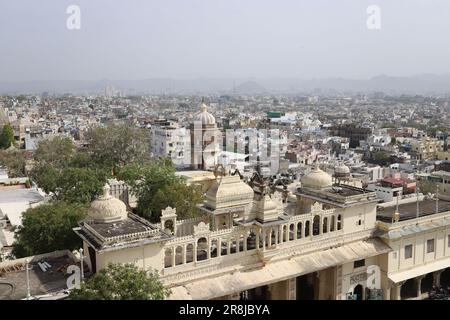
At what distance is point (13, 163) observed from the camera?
189ft

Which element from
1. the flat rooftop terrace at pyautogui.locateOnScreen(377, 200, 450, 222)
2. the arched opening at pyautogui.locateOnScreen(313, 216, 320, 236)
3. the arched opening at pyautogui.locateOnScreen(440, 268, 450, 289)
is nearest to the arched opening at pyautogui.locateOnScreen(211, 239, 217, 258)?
the arched opening at pyautogui.locateOnScreen(313, 216, 320, 236)

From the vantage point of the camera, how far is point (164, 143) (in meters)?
70.5

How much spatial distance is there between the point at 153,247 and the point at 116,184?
705 inches

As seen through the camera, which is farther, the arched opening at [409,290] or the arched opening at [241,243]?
the arched opening at [409,290]

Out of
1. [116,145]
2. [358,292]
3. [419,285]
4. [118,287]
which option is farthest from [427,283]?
[116,145]

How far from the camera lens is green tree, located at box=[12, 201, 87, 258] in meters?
22.5

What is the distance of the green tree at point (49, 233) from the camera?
22531 mm

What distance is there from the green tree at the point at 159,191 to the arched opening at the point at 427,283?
1285 centimetres

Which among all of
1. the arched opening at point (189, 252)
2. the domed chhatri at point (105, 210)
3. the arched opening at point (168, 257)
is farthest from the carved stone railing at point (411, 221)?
the domed chhatri at point (105, 210)

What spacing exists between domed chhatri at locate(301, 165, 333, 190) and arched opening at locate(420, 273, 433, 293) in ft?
25.4

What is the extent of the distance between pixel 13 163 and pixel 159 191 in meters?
36.2

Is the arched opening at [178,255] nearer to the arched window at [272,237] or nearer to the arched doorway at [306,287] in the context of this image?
the arched window at [272,237]

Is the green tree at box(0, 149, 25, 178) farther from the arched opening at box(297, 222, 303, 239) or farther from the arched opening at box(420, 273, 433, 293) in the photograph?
the arched opening at box(420, 273, 433, 293)
